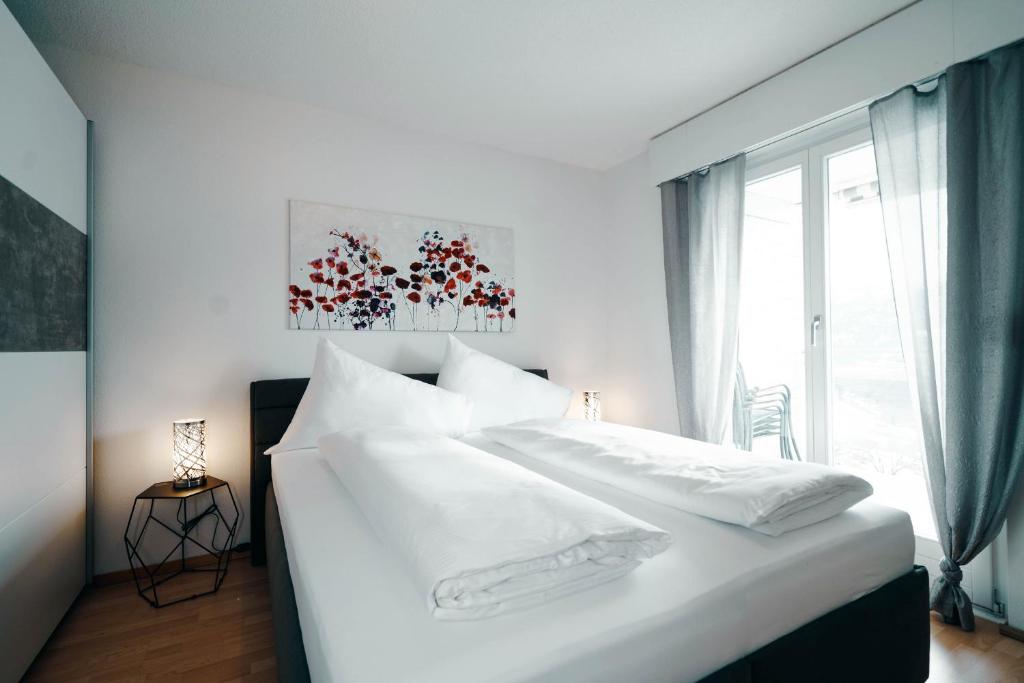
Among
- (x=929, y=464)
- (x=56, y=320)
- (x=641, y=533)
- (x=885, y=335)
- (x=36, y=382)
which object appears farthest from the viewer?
(x=885, y=335)

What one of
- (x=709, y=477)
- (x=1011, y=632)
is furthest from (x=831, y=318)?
(x=709, y=477)

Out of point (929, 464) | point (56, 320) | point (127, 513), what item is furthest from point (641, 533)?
point (127, 513)

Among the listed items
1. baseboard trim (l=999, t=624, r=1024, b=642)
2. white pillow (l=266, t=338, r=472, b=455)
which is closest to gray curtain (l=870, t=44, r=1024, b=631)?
baseboard trim (l=999, t=624, r=1024, b=642)

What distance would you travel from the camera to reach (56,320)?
6.19 ft

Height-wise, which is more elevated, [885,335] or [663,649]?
[885,335]

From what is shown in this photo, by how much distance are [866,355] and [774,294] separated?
1.89 ft

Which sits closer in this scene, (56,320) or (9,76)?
(9,76)

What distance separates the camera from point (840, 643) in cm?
114

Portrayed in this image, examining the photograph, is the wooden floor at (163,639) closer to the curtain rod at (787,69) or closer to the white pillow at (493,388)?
the white pillow at (493,388)

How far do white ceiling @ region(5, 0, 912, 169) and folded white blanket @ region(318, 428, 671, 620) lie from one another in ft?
6.21

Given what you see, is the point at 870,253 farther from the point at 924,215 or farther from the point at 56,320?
the point at 56,320

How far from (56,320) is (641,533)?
2273 millimetres

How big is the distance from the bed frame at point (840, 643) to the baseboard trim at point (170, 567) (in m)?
1.19

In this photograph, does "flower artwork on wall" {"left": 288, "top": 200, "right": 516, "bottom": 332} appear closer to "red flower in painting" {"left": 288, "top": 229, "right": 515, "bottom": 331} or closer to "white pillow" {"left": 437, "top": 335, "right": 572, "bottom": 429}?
"red flower in painting" {"left": 288, "top": 229, "right": 515, "bottom": 331}
